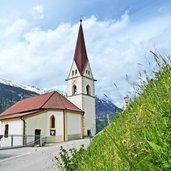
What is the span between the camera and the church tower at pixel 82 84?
53716 mm

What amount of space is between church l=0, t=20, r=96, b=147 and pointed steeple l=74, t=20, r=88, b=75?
20 centimetres

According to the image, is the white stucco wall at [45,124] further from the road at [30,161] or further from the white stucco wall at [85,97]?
the road at [30,161]

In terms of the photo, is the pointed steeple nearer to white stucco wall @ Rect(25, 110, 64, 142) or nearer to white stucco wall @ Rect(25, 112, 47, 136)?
white stucco wall @ Rect(25, 110, 64, 142)

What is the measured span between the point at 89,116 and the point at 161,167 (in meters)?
51.7

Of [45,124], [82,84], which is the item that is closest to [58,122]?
[45,124]


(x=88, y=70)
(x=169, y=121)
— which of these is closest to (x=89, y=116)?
(x=88, y=70)

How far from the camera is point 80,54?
200 feet

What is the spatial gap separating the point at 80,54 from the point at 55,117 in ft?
67.7

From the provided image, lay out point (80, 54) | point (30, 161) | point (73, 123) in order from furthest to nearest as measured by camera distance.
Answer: point (80, 54) → point (73, 123) → point (30, 161)

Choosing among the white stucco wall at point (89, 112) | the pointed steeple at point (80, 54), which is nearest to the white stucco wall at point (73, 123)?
the white stucco wall at point (89, 112)

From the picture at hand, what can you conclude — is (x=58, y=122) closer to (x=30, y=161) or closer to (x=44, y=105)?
(x=44, y=105)

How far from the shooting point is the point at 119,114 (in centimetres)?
535

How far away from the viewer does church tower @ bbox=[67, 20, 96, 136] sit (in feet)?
176

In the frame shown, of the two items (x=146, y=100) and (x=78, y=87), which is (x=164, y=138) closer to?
(x=146, y=100)
